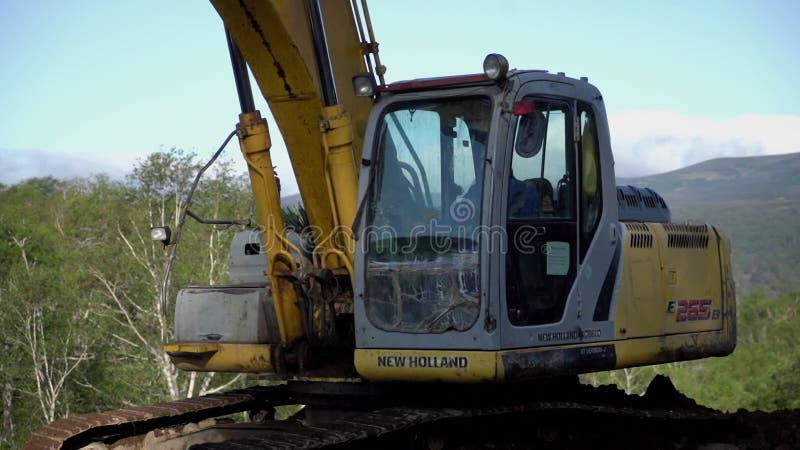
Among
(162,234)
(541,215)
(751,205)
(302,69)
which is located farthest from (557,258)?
(751,205)

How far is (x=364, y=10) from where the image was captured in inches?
307

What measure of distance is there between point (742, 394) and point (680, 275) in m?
38.2

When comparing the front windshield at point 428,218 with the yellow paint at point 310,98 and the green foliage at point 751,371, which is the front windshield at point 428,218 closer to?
the yellow paint at point 310,98

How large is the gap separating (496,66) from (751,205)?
13290 cm

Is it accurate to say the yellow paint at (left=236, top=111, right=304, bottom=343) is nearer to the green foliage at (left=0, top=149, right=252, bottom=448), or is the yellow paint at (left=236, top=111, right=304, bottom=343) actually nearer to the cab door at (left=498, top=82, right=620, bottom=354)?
the cab door at (left=498, top=82, right=620, bottom=354)

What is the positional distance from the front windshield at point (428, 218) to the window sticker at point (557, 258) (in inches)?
25.3

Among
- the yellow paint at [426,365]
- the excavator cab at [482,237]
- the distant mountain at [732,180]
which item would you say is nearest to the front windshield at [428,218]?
the excavator cab at [482,237]

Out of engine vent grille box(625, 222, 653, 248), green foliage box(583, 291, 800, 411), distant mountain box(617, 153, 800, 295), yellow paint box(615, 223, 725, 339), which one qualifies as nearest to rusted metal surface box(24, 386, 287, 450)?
yellow paint box(615, 223, 725, 339)

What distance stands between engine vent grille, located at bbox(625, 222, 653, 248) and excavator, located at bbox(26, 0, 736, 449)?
15 mm

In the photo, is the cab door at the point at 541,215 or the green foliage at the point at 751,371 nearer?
the cab door at the point at 541,215

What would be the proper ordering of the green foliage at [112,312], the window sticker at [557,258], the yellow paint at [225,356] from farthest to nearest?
1. the green foliage at [112,312]
2. the yellow paint at [225,356]
3. the window sticker at [557,258]

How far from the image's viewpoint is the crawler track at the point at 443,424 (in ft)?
21.2

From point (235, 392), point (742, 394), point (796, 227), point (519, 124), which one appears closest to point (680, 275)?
point (519, 124)

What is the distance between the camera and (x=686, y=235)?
27.5 feet
